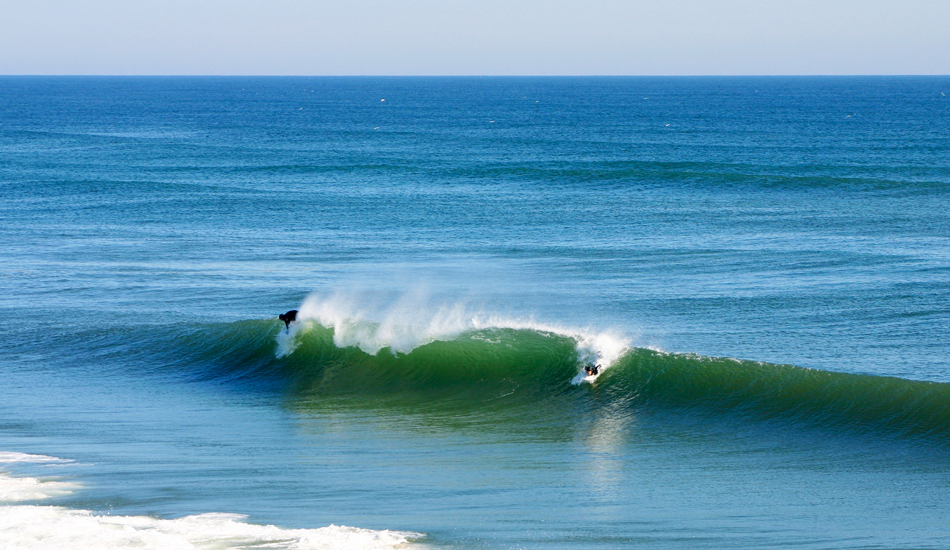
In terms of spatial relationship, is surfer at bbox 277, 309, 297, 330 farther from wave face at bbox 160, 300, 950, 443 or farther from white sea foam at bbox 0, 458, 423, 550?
white sea foam at bbox 0, 458, 423, 550

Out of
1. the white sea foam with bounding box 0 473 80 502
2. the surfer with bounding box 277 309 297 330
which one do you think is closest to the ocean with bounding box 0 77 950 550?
the white sea foam with bounding box 0 473 80 502

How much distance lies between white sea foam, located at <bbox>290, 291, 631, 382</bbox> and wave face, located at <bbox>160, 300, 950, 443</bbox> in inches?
1.5

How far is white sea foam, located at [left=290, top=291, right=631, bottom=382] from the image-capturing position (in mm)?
16141

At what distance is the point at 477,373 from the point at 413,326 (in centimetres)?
235

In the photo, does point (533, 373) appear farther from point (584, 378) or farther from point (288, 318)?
point (288, 318)

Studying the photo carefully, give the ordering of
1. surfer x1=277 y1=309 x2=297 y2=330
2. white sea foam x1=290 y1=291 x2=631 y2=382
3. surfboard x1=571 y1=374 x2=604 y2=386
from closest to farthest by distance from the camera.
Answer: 1. surfboard x1=571 y1=374 x2=604 y2=386
2. white sea foam x1=290 y1=291 x2=631 y2=382
3. surfer x1=277 y1=309 x2=297 y2=330

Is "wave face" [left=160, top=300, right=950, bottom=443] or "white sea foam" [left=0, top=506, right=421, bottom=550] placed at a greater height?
"wave face" [left=160, top=300, right=950, bottom=443]

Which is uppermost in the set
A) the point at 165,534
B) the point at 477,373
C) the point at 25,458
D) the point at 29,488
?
the point at 477,373

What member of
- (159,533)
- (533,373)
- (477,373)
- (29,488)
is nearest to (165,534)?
(159,533)

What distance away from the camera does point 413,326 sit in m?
17.8

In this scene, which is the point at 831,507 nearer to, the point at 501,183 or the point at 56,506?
the point at 56,506

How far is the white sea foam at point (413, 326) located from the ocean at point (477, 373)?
0.09 meters

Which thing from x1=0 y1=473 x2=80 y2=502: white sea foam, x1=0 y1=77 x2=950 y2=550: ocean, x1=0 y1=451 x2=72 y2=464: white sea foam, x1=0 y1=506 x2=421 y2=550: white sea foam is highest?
x1=0 y1=77 x2=950 y2=550: ocean

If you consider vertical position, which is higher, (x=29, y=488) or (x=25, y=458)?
(x=25, y=458)
